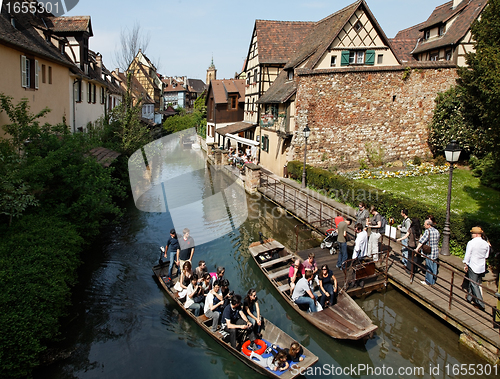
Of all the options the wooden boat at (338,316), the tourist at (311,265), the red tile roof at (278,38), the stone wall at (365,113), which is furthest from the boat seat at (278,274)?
the red tile roof at (278,38)

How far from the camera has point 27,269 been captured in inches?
324

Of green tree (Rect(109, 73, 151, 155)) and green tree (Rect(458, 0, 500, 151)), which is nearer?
green tree (Rect(458, 0, 500, 151))

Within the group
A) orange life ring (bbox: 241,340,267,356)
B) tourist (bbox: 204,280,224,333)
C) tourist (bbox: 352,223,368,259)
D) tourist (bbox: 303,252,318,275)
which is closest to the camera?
orange life ring (bbox: 241,340,267,356)

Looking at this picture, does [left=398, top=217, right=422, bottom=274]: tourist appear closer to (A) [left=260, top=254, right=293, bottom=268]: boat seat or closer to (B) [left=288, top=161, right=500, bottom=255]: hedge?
(B) [left=288, top=161, right=500, bottom=255]: hedge

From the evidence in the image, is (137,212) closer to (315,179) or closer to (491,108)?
(315,179)

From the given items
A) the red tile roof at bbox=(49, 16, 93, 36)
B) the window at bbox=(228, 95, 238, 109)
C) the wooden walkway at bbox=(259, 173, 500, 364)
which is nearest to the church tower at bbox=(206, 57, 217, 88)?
the window at bbox=(228, 95, 238, 109)

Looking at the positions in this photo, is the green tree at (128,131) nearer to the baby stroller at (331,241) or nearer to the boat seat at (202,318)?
the baby stroller at (331,241)

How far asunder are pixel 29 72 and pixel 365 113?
20045mm

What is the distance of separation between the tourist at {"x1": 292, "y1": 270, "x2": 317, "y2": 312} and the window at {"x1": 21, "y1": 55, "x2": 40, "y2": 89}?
13526 mm

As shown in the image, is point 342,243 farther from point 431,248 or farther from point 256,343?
point 256,343

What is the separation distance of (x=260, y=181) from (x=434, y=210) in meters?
12.7

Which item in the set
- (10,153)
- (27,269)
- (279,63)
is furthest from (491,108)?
(279,63)

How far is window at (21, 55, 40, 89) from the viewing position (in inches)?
591

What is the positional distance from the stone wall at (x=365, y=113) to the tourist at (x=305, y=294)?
639 inches
